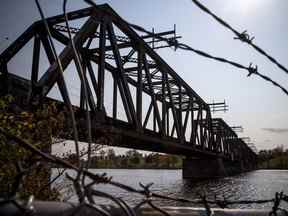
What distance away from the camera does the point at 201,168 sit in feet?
206

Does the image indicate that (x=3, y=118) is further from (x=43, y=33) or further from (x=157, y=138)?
(x=157, y=138)

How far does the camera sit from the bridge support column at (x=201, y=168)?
6169 centimetres

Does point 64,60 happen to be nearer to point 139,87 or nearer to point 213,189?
point 139,87

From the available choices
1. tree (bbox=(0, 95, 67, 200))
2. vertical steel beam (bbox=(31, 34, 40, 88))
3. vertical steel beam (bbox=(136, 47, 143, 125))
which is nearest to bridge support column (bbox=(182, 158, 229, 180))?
vertical steel beam (bbox=(136, 47, 143, 125))

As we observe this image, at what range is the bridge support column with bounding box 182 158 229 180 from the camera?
61.7m

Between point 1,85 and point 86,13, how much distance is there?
800cm

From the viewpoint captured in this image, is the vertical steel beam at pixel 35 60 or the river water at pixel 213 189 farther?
the river water at pixel 213 189

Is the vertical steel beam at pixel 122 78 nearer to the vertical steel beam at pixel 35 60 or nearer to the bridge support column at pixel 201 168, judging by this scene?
the vertical steel beam at pixel 35 60

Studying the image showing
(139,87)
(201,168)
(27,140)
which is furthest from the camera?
(201,168)

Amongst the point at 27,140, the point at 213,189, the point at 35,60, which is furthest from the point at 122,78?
the point at 213,189

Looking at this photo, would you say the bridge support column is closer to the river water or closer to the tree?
the river water

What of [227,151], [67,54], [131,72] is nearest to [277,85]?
[67,54]

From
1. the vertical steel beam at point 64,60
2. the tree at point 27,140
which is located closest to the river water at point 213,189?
the tree at point 27,140

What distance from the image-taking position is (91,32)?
17.3 m
